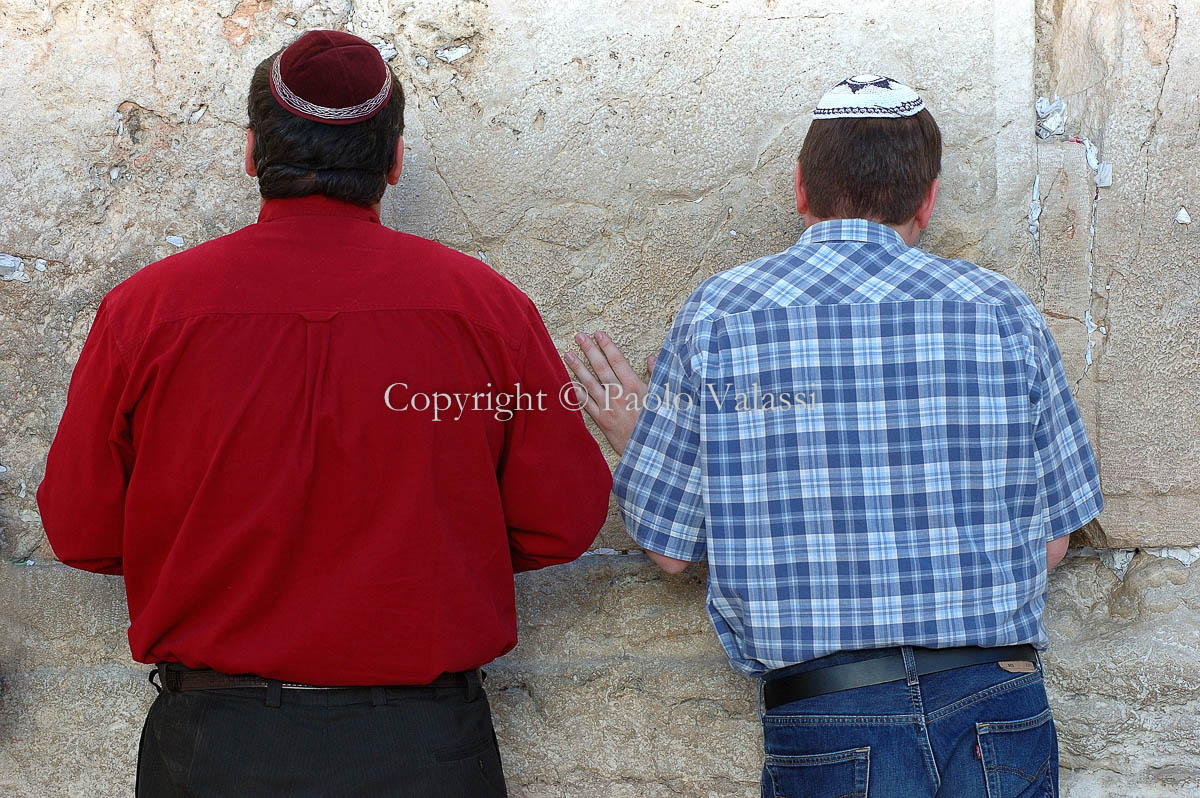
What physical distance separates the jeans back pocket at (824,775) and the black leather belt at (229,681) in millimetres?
514

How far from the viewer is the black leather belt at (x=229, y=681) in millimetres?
1506

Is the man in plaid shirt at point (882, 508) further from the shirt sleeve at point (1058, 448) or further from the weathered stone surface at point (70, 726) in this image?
the weathered stone surface at point (70, 726)

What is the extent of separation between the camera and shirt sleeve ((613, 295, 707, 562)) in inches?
65.4

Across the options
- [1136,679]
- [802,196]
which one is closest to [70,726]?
[802,196]

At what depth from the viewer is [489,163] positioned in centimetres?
211

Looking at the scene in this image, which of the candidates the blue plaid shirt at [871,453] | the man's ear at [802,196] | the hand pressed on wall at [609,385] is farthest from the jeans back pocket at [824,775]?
the man's ear at [802,196]

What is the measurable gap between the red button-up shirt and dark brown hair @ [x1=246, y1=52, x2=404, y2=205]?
0.10ft

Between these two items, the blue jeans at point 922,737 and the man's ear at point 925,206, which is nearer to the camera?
the blue jeans at point 922,737

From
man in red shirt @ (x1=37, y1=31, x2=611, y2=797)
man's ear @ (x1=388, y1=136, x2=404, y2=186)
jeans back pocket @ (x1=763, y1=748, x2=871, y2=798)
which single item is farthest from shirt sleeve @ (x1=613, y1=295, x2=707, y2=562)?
man's ear @ (x1=388, y1=136, x2=404, y2=186)

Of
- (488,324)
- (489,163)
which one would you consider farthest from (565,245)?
(488,324)

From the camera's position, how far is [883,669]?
5.11 ft

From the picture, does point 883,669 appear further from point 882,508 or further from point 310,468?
point 310,468

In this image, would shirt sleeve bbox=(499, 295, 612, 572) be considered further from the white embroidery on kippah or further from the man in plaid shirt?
the white embroidery on kippah

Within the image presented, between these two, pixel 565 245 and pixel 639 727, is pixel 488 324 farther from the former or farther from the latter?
pixel 639 727
